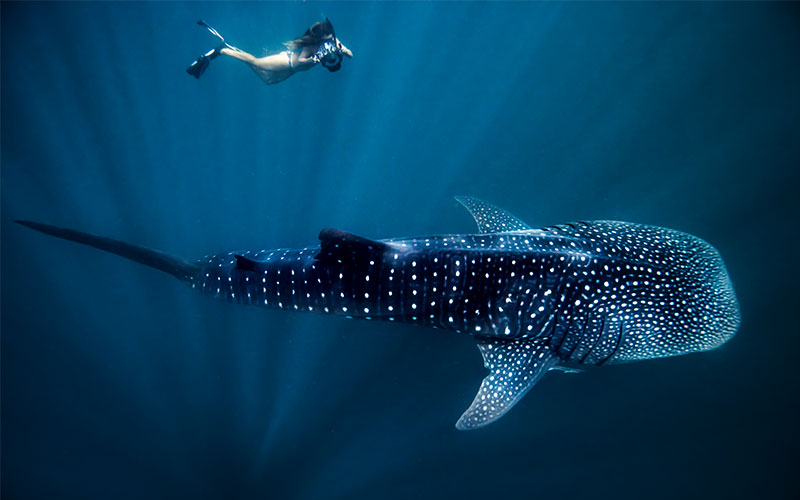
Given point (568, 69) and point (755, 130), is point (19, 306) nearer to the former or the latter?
point (568, 69)

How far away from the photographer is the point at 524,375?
9.25 ft

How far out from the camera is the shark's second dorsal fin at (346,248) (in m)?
2.64

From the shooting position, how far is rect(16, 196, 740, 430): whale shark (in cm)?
266

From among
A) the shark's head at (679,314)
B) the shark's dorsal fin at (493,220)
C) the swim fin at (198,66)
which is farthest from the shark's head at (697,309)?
the swim fin at (198,66)

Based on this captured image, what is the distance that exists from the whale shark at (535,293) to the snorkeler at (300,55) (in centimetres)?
283

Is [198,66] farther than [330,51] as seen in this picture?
Yes

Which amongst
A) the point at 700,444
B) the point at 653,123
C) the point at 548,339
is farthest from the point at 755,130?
the point at 548,339

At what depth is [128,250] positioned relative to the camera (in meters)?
3.51

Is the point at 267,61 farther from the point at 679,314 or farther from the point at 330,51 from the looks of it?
the point at 679,314

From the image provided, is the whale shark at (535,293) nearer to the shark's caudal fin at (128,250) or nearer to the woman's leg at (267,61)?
the shark's caudal fin at (128,250)

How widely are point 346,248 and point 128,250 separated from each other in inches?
99.4

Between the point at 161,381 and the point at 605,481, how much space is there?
623 centimetres

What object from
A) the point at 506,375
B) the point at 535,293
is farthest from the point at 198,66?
the point at 506,375

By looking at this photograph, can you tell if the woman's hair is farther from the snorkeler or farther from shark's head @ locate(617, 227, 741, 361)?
shark's head @ locate(617, 227, 741, 361)
